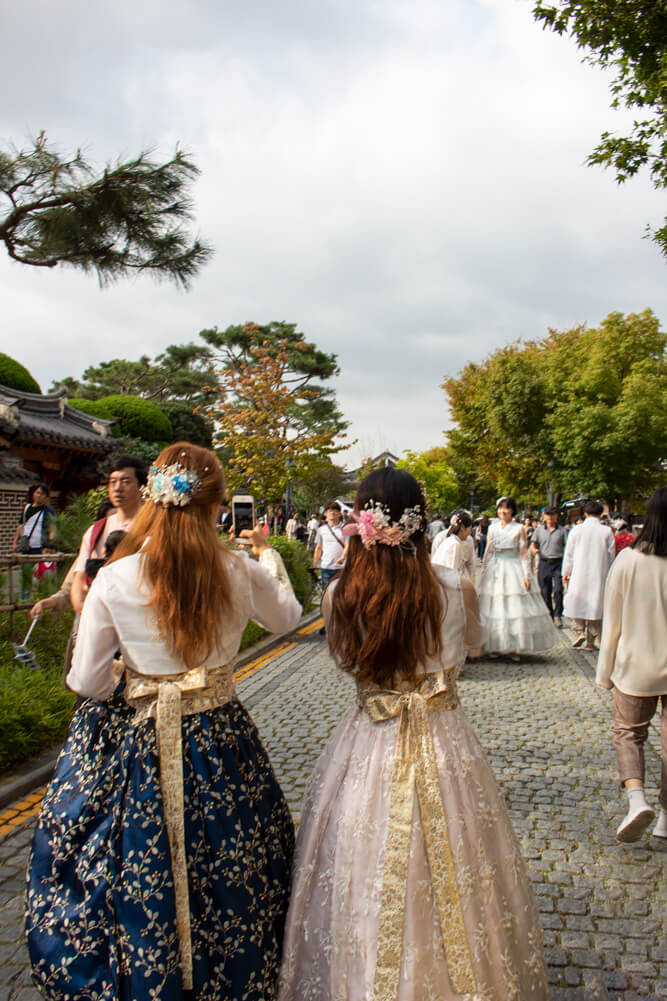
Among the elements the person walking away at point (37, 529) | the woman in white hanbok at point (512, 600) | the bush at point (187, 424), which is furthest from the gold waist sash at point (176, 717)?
the bush at point (187, 424)

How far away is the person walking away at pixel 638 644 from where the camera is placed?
12.5 ft

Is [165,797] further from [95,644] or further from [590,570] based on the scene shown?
[590,570]

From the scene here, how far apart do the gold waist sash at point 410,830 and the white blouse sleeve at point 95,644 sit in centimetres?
83

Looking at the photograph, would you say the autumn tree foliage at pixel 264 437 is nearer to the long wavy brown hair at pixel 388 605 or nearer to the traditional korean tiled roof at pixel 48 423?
the traditional korean tiled roof at pixel 48 423

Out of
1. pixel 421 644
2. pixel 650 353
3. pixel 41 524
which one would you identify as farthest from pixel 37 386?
pixel 650 353

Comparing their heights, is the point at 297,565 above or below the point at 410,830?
above

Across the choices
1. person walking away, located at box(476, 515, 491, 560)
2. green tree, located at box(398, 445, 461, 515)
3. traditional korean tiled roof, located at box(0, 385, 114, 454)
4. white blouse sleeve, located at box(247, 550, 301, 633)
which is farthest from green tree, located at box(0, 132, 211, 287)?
green tree, located at box(398, 445, 461, 515)

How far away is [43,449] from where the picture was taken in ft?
43.1

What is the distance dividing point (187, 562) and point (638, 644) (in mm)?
2658

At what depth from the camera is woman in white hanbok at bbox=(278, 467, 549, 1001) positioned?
2.06 meters

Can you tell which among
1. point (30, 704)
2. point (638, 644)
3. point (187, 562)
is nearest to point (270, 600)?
point (187, 562)

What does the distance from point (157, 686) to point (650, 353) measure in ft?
92.1

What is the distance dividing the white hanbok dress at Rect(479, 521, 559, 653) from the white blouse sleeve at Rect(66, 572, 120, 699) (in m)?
6.87

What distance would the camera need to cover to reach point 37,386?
15.3 meters
